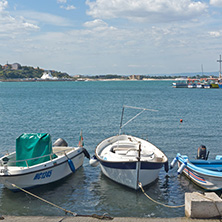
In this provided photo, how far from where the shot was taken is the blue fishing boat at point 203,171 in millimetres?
15123

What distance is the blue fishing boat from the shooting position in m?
15.1

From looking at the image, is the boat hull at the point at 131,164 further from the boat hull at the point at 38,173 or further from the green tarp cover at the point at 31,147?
the green tarp cover at the point at 31,147

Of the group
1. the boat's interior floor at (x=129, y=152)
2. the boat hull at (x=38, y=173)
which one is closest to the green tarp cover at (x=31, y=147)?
the boat hull at (x=38, y=173)

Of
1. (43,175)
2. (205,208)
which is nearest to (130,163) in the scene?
(43,175)

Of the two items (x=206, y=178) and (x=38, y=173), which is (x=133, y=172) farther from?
(x=38, y=173)

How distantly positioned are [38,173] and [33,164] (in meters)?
0.62

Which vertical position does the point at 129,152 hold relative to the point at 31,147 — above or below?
below

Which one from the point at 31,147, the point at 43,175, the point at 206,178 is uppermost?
the point at 31,147

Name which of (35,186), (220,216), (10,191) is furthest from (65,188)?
(220,216)

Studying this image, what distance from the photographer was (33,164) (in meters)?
15.7

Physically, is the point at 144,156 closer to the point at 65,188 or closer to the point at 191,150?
the point at 65,188

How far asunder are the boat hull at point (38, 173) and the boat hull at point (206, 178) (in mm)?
5950

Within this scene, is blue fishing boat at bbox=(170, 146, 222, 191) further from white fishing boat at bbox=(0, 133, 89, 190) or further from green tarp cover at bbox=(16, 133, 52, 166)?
green tarp cover at bbox=(16, 133, 52, 166)

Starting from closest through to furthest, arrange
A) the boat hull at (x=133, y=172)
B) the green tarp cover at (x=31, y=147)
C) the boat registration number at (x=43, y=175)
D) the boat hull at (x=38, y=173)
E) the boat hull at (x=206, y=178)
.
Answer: the boat hull at (x=38, y=173) < the boat hull at (x=133, y=172) < the boat hull at (x=206, y=178) < the boat registration number at (x=43, y=175) < the green tarp cover at (x=31, y=147)
